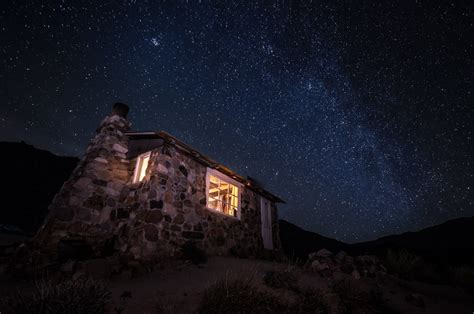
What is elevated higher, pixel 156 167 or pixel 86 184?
pixel 156 167

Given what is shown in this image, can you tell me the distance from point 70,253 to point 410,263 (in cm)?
1120

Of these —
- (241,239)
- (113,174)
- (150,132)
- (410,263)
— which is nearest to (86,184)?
(113,174)

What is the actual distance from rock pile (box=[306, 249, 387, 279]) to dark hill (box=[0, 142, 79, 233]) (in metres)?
20.7

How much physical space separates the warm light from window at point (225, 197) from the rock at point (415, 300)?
6.55 meters

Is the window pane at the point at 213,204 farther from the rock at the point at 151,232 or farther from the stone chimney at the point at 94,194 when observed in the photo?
the stone chimney at the point at 94,194

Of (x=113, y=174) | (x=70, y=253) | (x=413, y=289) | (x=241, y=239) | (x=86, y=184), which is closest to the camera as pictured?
(x=70, y=253)

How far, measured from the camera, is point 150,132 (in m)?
Answer: 8.41

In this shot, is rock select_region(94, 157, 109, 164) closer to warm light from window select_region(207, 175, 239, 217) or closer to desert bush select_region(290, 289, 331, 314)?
warm light from window select_region(207, 175, 239, 217)

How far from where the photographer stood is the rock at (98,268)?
5.86m

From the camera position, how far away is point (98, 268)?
606 cm

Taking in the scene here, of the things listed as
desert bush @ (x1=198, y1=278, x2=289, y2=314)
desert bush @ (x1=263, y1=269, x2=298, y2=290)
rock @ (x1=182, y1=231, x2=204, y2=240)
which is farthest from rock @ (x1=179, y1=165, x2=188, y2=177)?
desert bush @ (x1=198, y1=278, x2=289, y2=314)

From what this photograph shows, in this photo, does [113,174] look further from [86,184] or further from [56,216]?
[56,216]

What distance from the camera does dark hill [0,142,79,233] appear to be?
1981 cm

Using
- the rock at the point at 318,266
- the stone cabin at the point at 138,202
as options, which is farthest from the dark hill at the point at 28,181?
the rock at the point at 318,266
